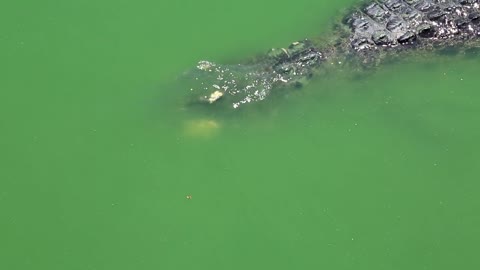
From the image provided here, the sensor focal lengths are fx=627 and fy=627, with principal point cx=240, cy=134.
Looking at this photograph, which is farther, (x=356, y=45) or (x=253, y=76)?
(x=356, y=45)

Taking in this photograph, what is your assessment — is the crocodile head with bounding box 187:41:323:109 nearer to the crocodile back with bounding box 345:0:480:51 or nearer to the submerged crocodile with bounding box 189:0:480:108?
the submerged crocodile with bounding box 189:0:480:108

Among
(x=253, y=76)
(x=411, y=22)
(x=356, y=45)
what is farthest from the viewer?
(x=411, y=22)

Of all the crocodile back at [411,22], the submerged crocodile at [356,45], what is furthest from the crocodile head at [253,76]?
the crocodile back at [411,22]

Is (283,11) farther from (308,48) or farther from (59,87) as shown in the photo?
(59,87)

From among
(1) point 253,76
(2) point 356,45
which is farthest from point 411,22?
(1) point 253,76

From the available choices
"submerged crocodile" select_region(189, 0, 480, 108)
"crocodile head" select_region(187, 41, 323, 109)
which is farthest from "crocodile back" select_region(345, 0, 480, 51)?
"crocodile head" select_region(187, 41, 323, 109)

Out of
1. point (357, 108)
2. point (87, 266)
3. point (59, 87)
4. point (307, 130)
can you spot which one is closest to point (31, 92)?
point (59, 87)

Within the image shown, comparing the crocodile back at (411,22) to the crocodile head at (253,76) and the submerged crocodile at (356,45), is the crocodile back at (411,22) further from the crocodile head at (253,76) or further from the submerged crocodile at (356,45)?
the crocodile head at (253,76)

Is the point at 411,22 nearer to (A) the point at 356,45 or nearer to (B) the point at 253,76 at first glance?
(A) the point at 356,45
